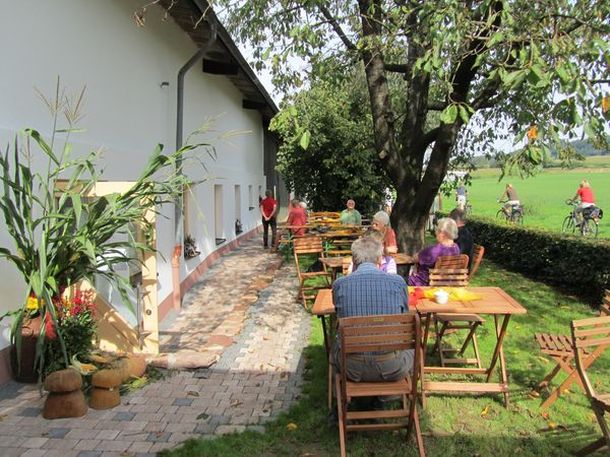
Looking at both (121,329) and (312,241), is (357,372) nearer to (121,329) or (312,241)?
(121,329)

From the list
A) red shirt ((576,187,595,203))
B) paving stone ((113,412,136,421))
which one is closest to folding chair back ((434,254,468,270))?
paving stone ((113,412,136,421))

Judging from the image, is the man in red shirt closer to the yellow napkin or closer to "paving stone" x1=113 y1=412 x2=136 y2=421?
the yellow napkin

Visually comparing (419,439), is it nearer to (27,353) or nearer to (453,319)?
(453,319)

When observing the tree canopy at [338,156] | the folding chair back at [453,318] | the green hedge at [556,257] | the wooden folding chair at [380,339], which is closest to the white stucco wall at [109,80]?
the wooden folding chair at [380,339]

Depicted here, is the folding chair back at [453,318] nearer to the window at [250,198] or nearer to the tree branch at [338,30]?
the tree branch at [338,30]

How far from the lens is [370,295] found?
391 cm

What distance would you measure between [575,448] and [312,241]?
5.77m

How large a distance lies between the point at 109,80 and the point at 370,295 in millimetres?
4410

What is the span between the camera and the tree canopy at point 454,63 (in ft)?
13.1

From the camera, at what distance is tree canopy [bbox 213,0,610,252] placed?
3.99 metres

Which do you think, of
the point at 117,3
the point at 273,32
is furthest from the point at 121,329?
the point at 273,32

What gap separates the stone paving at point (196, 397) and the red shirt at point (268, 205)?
21.9 feet

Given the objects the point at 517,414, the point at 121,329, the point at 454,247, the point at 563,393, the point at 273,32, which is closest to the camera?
the point at 517,414

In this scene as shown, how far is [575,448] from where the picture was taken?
3865 millimetres
